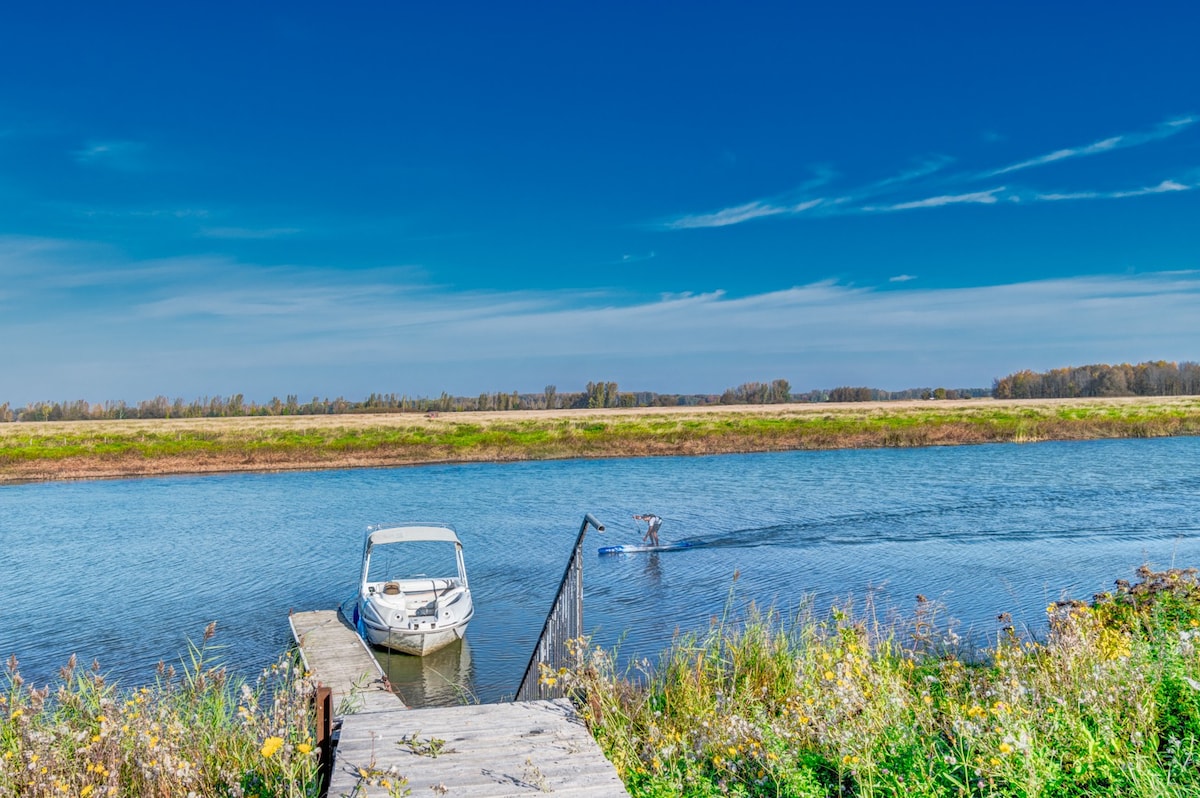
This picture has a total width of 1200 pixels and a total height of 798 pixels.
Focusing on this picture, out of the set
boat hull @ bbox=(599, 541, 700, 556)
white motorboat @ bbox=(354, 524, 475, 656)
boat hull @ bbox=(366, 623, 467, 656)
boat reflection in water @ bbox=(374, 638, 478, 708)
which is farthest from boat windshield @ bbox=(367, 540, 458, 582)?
boat reflection in water @ bbox=(374, 638, 478, 708)

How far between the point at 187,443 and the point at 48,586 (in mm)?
43713

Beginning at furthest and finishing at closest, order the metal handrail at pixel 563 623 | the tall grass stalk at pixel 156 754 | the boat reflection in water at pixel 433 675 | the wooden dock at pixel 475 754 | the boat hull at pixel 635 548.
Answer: the boat hull at pixel 635 548
the boat reflection in water at pixel 433 675
the metal handrail at pixel 563 623
the tall grass stalk at pixel 156 754
the wooden dock at pixel 475 754

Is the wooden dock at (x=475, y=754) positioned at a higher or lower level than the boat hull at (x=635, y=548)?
higher

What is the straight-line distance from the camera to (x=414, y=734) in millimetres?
6480

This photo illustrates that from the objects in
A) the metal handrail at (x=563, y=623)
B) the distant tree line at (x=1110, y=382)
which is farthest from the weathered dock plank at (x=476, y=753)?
the distant tree line at (x=1110, y=382)

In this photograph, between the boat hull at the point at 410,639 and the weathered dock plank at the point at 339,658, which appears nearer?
the weathered dock plank at the point at 339,658

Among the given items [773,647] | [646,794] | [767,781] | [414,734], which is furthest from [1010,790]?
[773,647]

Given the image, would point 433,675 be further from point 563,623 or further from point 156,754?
point 156,754

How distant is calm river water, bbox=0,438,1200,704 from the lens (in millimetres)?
17109

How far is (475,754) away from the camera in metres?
6.24

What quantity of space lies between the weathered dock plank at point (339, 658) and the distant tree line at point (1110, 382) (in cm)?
17819

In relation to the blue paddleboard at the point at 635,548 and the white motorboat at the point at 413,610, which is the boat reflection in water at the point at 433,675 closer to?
the white motorboat at the point at 413,610

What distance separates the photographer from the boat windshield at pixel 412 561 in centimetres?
2322

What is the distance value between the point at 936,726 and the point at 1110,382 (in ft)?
631
